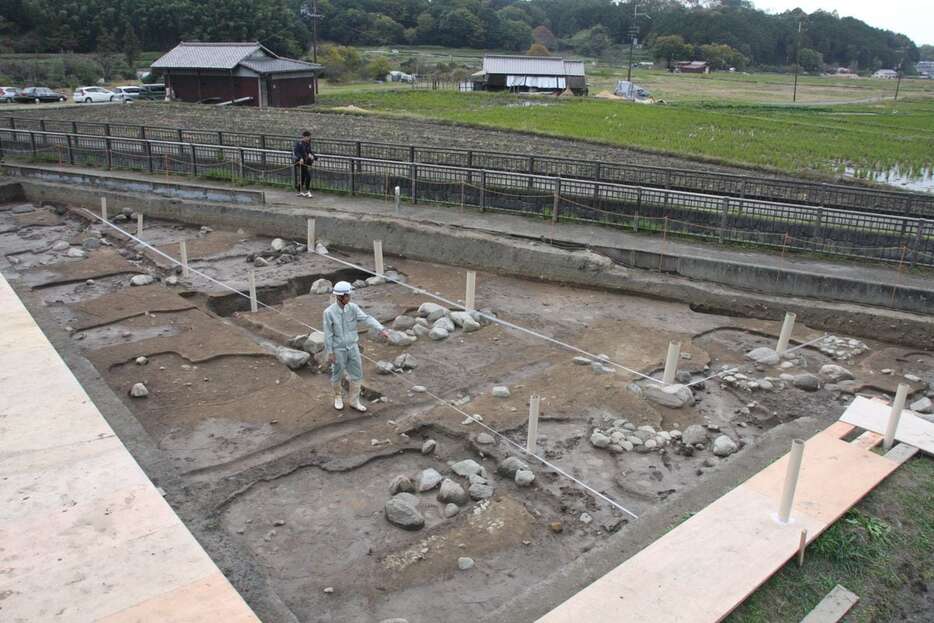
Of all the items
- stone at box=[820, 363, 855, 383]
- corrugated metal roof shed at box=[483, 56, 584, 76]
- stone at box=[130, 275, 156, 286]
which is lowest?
stone at box=[130, 275, 156, 286]

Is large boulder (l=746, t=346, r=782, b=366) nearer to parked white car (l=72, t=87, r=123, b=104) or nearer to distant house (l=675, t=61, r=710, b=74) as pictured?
parked white car (l=72, t=87, r=123, b=104)

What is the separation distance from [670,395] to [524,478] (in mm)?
2699

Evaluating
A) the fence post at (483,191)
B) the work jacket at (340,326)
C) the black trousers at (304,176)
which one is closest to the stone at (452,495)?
the work jacket at (340,326)

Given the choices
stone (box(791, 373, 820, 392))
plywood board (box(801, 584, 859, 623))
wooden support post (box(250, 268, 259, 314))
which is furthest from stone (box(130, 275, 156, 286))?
plywood board (box(801, 584, 859, 623))

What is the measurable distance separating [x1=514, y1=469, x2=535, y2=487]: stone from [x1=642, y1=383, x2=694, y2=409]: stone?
2478mm

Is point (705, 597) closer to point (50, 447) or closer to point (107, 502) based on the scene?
point (107, 502)

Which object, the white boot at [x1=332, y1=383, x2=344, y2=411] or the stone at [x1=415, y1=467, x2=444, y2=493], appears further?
the white boot at [x1=332, y1=383, x2=344, y2=411]

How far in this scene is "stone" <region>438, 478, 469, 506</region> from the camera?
7199 millimetres

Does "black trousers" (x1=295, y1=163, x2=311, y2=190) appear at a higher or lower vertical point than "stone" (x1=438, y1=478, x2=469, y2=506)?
higher

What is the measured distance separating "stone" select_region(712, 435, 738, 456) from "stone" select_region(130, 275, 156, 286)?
9.81m

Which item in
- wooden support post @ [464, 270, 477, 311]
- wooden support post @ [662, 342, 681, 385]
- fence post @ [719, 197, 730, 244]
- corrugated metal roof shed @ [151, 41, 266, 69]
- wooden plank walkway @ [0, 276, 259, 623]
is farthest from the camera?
corrugated metal roof shed @ [151, 41, 266, 69]

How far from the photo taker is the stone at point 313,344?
415 inches

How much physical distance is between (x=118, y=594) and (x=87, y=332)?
290 inches

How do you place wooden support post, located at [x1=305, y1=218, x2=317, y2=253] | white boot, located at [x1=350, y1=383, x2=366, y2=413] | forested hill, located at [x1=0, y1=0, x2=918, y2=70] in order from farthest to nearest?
forested hill, located at [x1=0, y1=0, x2=918, y2=70] → wooden support post, located at [x1=305, y1=218, x2=317, y2=253] → white boot, located at [x1=350, y1=383, x2=366, y2=413]
